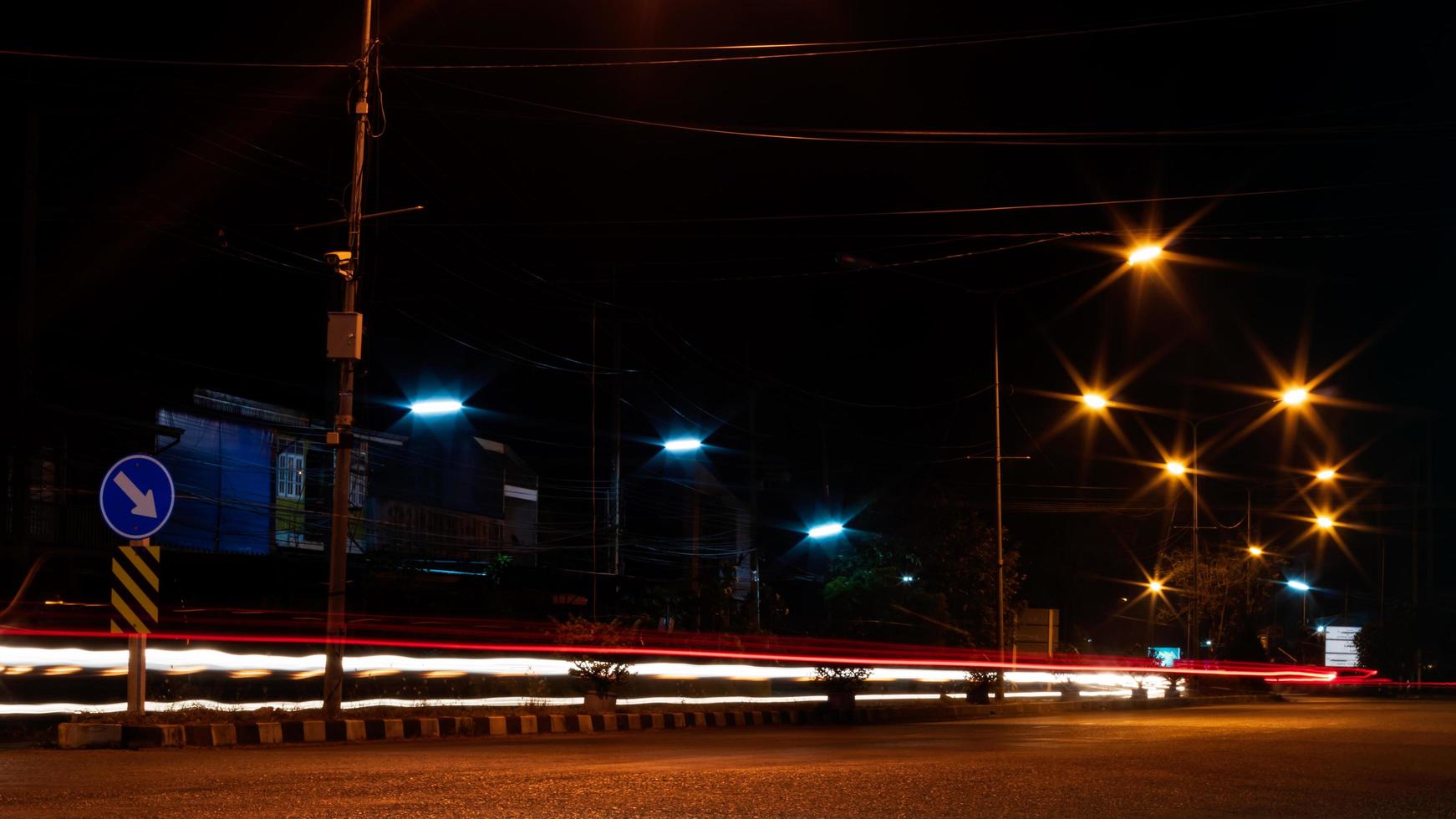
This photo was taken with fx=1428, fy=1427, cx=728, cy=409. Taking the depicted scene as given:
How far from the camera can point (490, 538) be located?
179ft

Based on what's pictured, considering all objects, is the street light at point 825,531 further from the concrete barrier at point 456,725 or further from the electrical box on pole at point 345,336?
the electrical box on pole at point 345,336

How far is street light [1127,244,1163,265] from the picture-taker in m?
24.1

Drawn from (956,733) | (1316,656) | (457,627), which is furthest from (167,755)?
(1316,656)

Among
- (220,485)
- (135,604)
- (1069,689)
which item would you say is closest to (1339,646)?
(1069,689)

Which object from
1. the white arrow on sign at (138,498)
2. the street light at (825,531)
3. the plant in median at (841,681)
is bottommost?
the plant in median at (841,681)

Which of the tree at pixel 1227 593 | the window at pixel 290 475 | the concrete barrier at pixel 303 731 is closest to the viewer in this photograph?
the concrete barrier at pixel 303 731

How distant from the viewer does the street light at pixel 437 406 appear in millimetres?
53312

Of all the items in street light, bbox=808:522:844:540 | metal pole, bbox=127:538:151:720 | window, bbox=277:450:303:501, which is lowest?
metal pole, bbox=127:538:151:720

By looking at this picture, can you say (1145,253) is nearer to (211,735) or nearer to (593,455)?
(211,735)

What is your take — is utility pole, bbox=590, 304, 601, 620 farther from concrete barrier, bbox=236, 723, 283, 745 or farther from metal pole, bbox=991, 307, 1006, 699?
concrete barrier, bbox=236, 723, 283, 745

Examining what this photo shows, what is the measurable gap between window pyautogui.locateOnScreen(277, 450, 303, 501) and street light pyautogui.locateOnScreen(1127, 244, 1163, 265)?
83.0ft

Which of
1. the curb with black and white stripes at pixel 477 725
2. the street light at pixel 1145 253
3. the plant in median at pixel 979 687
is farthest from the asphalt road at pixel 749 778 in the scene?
the plant in median at pixel 979 687

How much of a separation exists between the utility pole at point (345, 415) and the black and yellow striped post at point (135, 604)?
7.97 feet

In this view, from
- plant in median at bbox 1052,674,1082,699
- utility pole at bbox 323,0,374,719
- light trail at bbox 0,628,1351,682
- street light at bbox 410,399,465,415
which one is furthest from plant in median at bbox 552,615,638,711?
street light at bbox 410,399,465,415
